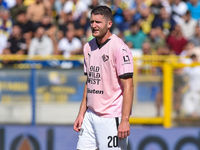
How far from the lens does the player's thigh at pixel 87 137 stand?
4.00 m

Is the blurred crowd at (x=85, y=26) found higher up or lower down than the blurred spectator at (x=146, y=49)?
higher up

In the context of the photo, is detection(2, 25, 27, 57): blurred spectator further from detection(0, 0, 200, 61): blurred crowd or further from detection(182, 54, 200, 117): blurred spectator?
detection(182, 54, 200, 117): blurred spectator

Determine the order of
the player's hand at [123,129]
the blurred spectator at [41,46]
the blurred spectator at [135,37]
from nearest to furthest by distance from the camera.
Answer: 1. the player's hand at [123,129]
2. the blurred spectator at [41,46]
3. the blurred spectator at [135,37]

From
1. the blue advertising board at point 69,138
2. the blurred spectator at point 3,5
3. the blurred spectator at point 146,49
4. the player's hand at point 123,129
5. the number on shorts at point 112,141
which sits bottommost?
the blue advertising board at point 69,138

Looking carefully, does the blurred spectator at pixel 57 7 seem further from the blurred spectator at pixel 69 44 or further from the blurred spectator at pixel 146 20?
the blurred spectator at pixel 146 20

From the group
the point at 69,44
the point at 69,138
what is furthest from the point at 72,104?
the point at 69,44

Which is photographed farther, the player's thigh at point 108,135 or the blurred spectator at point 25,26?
the blurred spectator at point 25,26

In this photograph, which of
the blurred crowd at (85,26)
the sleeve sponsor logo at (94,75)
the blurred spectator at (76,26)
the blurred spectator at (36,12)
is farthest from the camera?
the blurred spectator at (36,12)

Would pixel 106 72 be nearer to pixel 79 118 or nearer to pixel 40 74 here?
pixel 79 118

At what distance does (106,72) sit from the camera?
154 inches

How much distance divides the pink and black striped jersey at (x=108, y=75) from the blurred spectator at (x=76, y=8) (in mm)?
6674

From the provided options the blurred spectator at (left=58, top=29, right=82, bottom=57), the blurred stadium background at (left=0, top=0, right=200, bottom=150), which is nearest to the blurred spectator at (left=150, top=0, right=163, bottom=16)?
the blurred spectator at (left=58, top=29, right=82, bottom=57)

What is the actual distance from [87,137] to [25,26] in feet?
22.0

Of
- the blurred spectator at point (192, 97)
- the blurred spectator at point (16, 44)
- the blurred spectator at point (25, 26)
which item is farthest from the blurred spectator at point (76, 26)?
the blurred spectator at point (192, 97)
